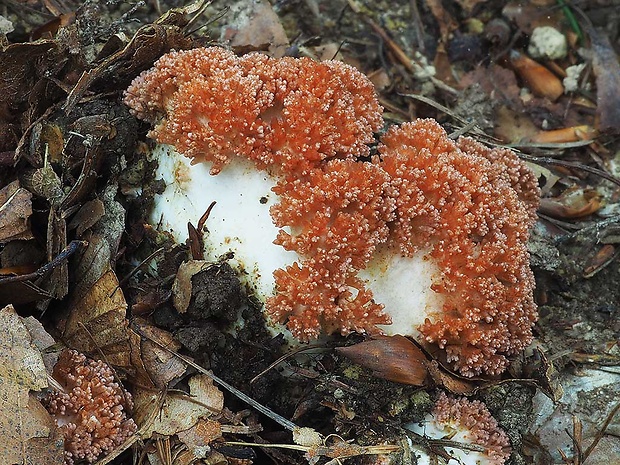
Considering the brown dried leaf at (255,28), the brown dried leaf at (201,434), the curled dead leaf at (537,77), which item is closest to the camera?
the brown dried leaf at (201,434)

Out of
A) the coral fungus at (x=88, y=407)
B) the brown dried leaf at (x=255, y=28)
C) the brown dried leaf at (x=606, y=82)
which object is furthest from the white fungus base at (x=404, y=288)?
the brown dried leaf at (x=606, y=82)

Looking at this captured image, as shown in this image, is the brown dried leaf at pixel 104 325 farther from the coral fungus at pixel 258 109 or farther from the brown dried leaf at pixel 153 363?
the coral fungus at pixel 258 109

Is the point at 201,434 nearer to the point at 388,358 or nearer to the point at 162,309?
the point at 162,309

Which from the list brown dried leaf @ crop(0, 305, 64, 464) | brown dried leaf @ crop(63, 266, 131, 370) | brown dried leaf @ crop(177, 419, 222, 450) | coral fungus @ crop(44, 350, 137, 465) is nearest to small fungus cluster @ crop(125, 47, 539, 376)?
brown dried leaf @ crop(63, 266, 131, 370)

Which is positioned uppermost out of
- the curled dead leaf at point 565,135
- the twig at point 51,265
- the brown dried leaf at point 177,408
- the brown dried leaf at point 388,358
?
the twig at point 51,265

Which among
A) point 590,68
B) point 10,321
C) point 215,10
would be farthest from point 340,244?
point 590,68

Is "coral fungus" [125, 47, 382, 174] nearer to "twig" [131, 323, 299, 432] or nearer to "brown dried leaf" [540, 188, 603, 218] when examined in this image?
"twig" [131, 323, 299, 432]

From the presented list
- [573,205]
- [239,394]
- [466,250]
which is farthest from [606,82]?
[239,394]
